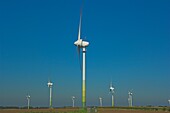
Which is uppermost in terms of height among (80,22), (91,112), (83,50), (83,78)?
(80,22)

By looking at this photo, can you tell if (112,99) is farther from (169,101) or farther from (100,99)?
(169,101)

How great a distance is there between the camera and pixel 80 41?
172 feet

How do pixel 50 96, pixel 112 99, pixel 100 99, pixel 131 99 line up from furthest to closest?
pixel 100 99 → pixel 131 99 → pixel 112 99 → pixel 50 96

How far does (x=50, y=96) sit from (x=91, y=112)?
3286 inches

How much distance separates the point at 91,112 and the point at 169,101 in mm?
146822

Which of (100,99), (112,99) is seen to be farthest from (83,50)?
(100,99)

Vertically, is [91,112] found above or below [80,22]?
below

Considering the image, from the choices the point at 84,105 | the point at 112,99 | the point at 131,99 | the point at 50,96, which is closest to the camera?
the point at 84,105

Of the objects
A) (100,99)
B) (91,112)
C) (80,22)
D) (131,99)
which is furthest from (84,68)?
(100,99)

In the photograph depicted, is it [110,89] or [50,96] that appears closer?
[50,96]

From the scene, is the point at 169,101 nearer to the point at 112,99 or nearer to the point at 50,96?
the point at 112,99

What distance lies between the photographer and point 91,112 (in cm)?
3447

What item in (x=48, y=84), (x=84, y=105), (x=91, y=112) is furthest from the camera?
(x=48, y=84)

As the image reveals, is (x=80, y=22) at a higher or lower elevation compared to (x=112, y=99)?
higher
